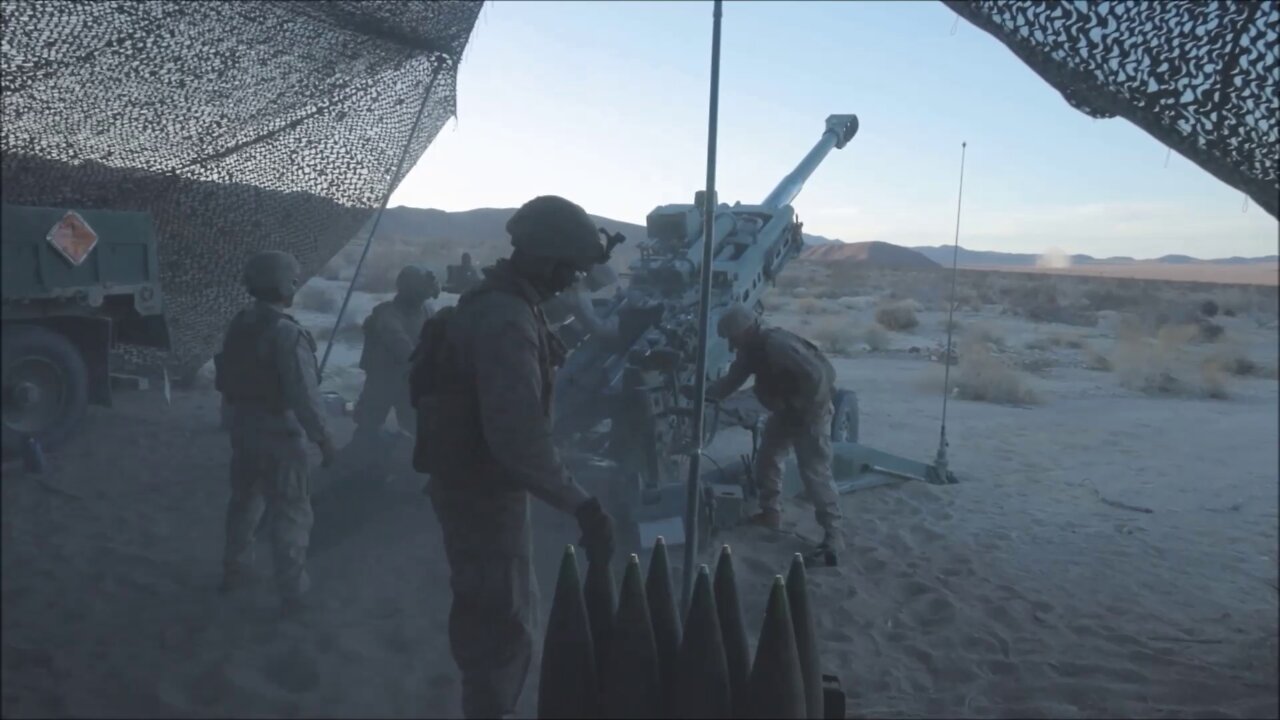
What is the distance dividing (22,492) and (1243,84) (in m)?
3.33

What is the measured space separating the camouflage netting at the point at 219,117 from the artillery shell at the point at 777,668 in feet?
12.7

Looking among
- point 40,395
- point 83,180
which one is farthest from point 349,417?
point 40,395

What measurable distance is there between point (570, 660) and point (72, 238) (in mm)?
2728

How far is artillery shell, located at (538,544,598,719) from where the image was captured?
2664 millimetres

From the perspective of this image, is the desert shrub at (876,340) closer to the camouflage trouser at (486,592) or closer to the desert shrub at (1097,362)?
the desert shrub at (1097,362)

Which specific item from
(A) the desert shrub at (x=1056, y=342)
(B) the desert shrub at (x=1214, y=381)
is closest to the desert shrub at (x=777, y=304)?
(A) the desert shrub at (x=1056, y=342)

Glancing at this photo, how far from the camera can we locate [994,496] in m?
7.52

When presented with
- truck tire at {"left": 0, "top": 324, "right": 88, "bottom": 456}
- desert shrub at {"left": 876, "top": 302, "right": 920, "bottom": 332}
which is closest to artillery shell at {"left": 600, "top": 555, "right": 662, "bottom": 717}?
truck tire at {"left": 0, "top": 324, "right": 88, "bottom": 456}

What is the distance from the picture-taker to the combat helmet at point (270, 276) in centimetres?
409

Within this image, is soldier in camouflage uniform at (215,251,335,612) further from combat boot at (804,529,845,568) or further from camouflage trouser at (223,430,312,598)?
combat boot at (804,529,845,568)

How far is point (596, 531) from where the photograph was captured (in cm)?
274

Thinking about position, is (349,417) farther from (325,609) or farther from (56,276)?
(56,276)

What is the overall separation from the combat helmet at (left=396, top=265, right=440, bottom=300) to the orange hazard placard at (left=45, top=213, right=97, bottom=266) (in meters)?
2.60

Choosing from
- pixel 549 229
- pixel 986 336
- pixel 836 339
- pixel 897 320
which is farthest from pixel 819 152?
pixel 897 320
